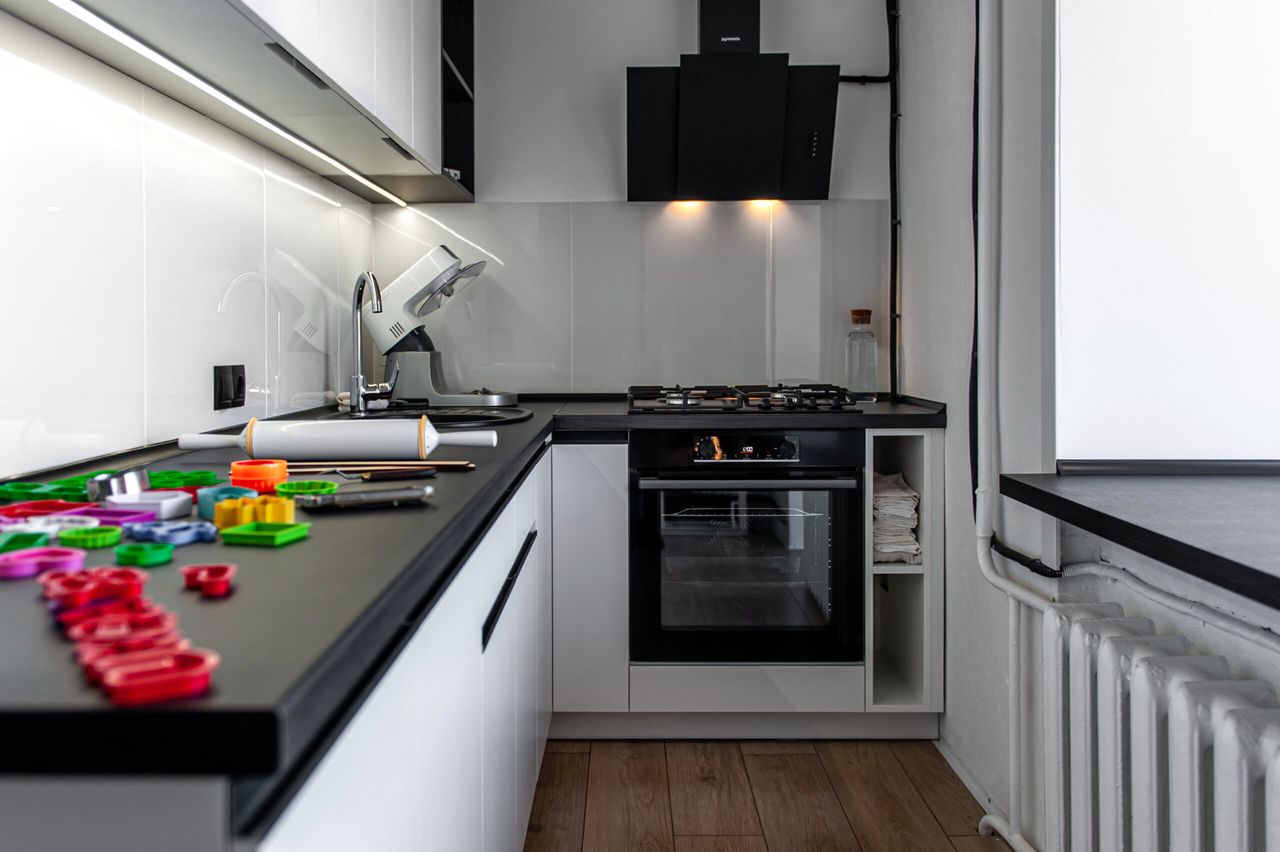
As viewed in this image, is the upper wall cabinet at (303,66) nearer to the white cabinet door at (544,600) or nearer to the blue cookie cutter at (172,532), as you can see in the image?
the blue cookie cutter at (172,532)

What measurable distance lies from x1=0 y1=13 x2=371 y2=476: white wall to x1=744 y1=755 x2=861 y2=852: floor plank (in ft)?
5.01

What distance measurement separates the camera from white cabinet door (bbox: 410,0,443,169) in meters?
2.33

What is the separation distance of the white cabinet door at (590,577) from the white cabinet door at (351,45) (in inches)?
41.4

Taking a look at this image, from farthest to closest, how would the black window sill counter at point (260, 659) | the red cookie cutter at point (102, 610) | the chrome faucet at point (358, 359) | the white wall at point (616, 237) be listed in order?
1. the white wall at point (616, 237)
2. the chrome faucet at point (358, 359)
3. the red cookie cutter at point (102, 610)
4. the black window sill counter at point (260, 659)

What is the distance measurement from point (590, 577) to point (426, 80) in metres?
1.40

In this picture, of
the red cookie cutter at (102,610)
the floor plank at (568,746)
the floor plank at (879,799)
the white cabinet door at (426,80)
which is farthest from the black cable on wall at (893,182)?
the red cookie cutter at (102,610)

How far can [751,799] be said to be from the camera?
2.25m

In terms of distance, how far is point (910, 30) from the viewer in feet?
9.26

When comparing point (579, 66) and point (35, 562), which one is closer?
point (35, 562)

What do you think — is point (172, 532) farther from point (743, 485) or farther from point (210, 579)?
point (743, 485)

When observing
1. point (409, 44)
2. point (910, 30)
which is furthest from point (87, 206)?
point (910, 30)

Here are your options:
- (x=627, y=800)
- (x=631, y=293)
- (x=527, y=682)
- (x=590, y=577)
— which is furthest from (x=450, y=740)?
(x=631, y=293)

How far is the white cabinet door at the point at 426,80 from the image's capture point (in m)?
2.33

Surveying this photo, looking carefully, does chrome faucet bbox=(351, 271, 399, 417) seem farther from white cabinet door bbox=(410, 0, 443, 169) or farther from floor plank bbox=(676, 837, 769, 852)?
floor plank bbox=(676, 837, 769, 852)
